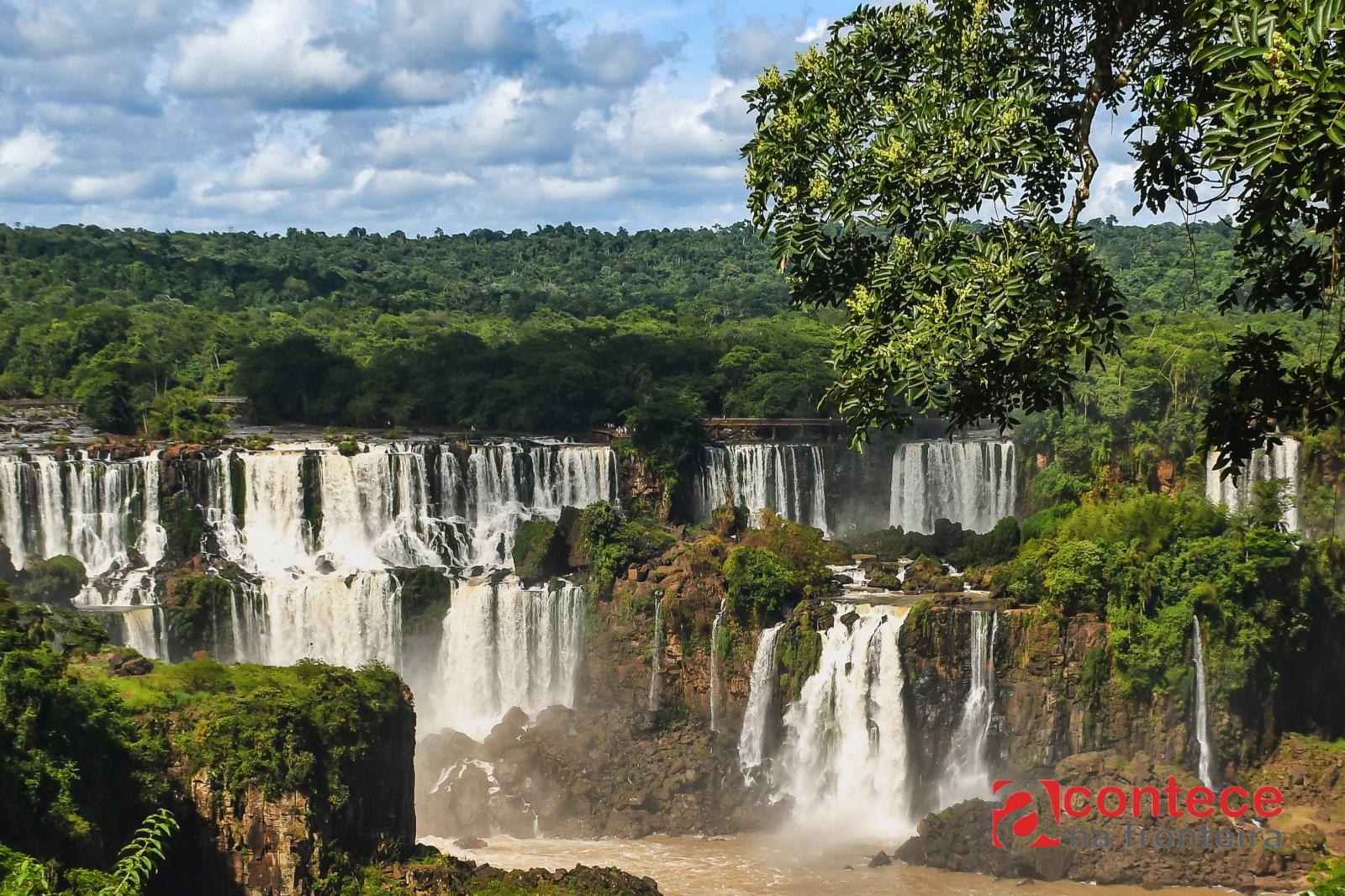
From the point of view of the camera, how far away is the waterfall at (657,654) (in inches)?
1378

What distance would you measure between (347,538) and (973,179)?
34399 millimetres

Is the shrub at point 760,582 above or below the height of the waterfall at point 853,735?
above

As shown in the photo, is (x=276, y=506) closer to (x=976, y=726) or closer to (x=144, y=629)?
(x=144, y=629)

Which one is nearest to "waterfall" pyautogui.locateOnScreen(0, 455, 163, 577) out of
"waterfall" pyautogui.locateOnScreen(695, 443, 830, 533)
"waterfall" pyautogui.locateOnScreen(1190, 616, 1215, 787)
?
"waterfall" pyautogui.locateOnScreen(695, 443, 830, 533)

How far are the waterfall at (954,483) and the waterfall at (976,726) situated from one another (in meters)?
11.0

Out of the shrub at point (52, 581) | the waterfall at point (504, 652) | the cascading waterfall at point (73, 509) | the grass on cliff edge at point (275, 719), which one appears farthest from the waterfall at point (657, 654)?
the shrub at point (52, 581)

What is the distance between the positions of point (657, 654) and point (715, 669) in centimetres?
147

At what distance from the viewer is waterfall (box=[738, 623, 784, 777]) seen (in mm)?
33750

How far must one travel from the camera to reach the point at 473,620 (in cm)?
3666

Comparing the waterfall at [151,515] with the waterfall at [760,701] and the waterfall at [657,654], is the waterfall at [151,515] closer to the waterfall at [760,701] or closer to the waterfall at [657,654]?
the waterfall at [657,654]

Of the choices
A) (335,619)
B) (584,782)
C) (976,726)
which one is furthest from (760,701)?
(335,619)

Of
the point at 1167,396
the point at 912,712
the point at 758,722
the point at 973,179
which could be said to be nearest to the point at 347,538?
the point at 758,722

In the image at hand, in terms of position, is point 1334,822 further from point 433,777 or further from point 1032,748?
point 433,777

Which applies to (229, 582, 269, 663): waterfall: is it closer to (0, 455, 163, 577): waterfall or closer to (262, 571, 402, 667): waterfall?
(262, 571, 402, 667): waterfall
